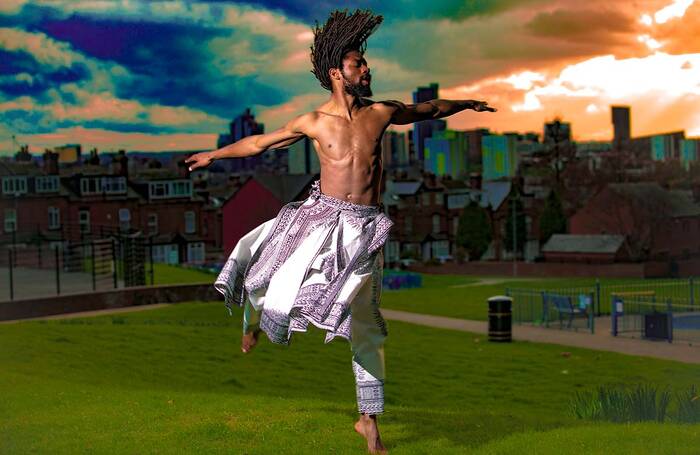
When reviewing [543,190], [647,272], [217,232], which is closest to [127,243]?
[217,232]

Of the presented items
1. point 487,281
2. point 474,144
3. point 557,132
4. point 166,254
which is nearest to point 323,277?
point 166,254

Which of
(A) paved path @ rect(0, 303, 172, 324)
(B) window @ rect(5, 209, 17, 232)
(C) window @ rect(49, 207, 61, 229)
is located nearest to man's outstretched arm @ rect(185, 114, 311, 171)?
(A) paved path @ rect(0, 303, 172, 324)

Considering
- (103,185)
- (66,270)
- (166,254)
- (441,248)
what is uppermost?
(103,185)

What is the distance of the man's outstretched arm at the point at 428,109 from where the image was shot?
6.61 m

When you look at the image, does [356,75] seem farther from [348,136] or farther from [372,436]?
[372,436]

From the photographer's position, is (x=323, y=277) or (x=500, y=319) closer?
(x=323, y=277)

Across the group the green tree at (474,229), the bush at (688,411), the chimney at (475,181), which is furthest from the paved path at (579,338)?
the green tree at (474,229)

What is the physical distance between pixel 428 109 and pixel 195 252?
86.4 ft

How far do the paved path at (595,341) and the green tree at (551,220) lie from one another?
24455 mm

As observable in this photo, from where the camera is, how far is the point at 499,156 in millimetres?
47438

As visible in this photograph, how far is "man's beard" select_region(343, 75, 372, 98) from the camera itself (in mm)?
6488

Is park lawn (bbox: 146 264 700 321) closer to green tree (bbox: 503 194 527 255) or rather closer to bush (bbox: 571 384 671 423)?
green tree (bbox: 503 194 527 255)

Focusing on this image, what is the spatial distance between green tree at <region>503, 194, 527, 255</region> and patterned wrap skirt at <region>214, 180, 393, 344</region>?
132 feet

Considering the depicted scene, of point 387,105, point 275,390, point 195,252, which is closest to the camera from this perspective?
point 387,105
